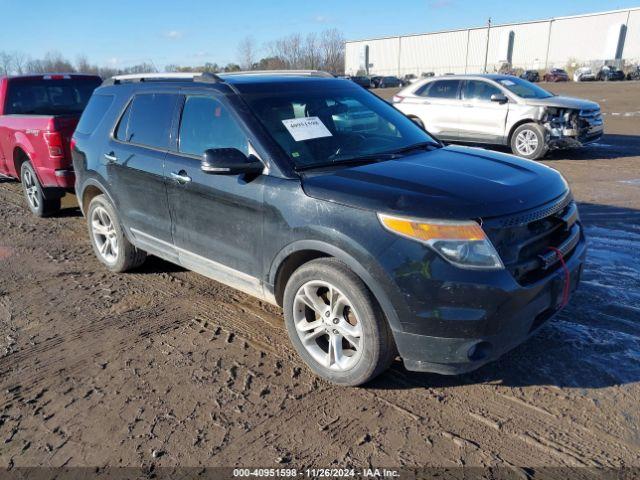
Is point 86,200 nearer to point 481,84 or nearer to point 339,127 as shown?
point 339,127

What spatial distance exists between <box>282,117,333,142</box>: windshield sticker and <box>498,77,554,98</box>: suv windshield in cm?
861

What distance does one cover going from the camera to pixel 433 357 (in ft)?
9.44

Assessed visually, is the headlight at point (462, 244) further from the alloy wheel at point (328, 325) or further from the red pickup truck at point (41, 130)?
the red pickup truck at point (41, 130)

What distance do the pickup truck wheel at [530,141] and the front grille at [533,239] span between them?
7809 mm

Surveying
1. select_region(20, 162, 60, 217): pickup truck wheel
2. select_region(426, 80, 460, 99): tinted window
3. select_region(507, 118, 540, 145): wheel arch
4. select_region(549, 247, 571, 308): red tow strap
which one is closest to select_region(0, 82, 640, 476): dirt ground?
select_region(549, 247, 571, 308): red tow strap

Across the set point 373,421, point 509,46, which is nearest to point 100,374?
point 373,421

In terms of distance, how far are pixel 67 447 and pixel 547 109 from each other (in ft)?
33.9

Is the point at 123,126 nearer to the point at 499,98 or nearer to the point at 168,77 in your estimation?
the point at 168,77

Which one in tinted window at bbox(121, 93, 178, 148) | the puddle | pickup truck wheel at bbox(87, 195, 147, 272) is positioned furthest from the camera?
pickup truck wheel at bbox(87, 195, 147, 272)

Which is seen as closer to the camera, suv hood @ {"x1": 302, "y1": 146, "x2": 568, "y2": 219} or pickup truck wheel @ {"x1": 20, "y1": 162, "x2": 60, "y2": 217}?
suv hood @ {"x1": 302, "y1": 146, "x2": 568, "y2": 219}

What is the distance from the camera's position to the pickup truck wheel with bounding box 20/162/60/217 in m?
7.21

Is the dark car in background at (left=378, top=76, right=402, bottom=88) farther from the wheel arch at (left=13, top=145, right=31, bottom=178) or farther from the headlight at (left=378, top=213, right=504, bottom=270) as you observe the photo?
the headlight at (left=378, top=213, right=504, bottom=270)

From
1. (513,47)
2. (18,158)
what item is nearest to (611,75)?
(513,47)

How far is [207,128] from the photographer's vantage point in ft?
12.8
